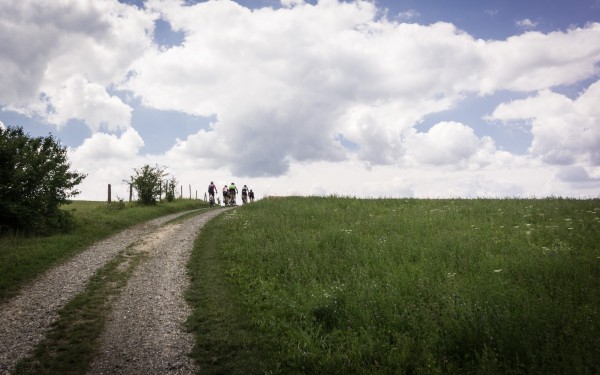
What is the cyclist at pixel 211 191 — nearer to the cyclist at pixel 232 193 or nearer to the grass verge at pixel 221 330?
the cyclist at pixel 232 193

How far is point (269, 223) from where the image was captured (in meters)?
20.7

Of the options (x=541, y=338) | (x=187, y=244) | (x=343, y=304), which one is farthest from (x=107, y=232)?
(x=541, y=338)

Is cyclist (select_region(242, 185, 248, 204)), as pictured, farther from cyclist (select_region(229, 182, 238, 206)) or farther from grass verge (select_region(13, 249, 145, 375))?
grass verge (select_region(13, 249, 145, 375))

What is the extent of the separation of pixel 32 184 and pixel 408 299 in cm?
2005

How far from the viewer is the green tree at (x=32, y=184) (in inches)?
727

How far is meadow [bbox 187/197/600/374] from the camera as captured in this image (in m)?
6.45

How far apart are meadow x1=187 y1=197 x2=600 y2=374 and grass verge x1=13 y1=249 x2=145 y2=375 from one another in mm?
2231

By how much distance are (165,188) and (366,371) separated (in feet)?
118

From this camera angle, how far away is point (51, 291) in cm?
1146

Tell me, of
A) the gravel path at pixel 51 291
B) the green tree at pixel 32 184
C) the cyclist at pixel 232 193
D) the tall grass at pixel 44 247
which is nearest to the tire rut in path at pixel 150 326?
the gravel path at pixel 51 291

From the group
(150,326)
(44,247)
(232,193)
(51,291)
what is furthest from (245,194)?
(150,326)

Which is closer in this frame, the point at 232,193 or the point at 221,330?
the point at 221,330

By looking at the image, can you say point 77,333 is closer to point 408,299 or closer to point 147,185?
point 408,299

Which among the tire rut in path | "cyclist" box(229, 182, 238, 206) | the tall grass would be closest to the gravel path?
the tire rut in path
